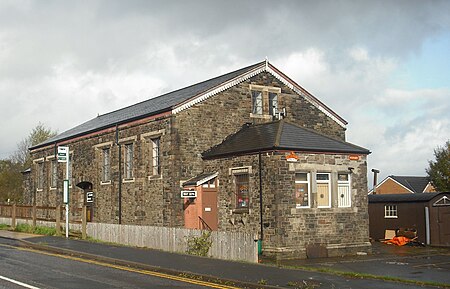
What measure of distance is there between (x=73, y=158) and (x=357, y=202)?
66.4 feet

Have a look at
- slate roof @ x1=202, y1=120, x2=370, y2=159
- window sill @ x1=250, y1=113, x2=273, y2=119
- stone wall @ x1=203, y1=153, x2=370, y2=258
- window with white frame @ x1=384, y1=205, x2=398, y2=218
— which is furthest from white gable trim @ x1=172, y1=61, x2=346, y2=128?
window with white frame @ x1=384, y1=205, x2=398, y2=218

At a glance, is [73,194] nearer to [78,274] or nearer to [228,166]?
[228,166]

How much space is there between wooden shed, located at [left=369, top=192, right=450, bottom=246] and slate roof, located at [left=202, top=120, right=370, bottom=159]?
221 inches

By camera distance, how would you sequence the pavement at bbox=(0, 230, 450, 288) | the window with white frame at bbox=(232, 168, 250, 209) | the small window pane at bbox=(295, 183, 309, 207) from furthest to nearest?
1. the window with white frame at bbox=(232, 168, 250, 209)
2. the small window pane at bbox=(295, 183, 309, 207)
3. the pavement at bbox=(0, 230, 450, 288)

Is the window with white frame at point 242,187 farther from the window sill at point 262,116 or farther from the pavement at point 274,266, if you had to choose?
the window sill at point 262,116

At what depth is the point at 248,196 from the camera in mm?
24562

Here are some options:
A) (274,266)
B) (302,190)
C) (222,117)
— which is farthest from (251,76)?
(274,266)

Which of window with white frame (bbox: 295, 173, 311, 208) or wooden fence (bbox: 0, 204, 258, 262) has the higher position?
window with white frame (bbox: 295, 173, 311, 208)

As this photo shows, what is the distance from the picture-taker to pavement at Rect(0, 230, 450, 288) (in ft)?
47.7

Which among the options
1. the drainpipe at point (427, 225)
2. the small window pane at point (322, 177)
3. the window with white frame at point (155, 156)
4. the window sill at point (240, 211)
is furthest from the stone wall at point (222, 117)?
the drainpipe at point (427, 225)

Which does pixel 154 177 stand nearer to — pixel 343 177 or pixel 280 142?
pixel 280 142

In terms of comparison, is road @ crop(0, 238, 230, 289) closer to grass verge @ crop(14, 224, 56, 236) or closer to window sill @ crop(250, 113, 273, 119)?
grass verge @ crop(14, 224, 56, 236)

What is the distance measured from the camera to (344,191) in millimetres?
25141

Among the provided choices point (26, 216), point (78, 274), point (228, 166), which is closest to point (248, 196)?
point (228, 166)
